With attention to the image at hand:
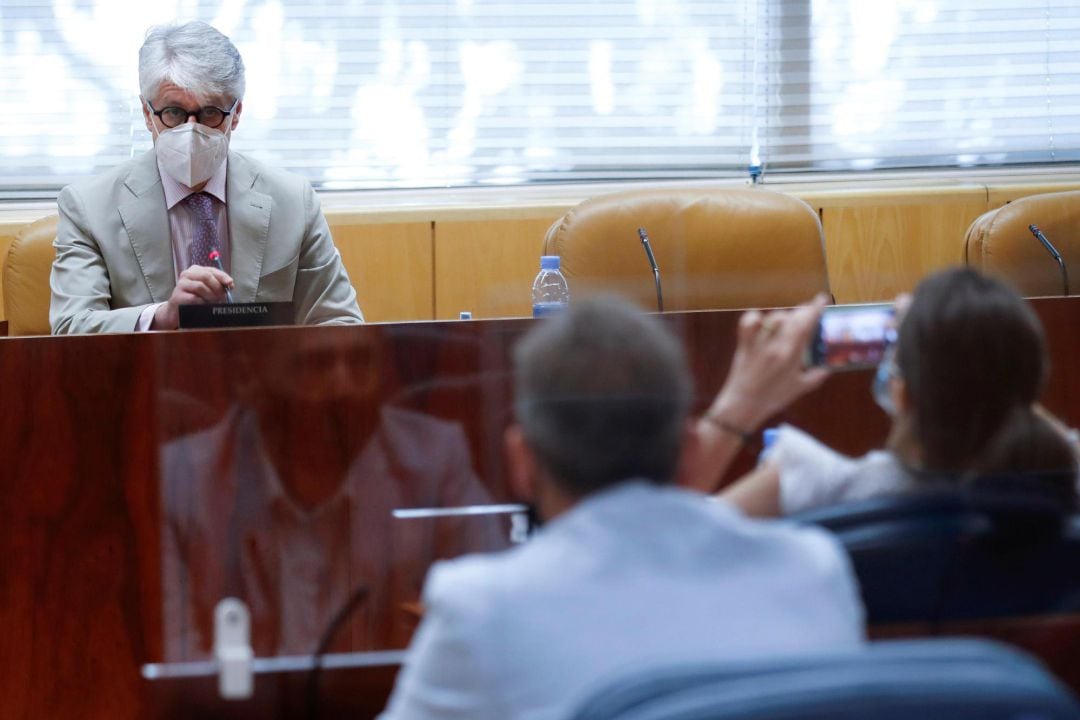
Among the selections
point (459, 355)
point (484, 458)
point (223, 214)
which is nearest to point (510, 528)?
point (484, 458)

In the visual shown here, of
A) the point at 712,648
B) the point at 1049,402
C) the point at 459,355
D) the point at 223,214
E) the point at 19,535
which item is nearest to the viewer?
the point at 712,648

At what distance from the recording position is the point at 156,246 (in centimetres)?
261

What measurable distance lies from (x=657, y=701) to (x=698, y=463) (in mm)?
329

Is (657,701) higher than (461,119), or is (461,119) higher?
(461,119)

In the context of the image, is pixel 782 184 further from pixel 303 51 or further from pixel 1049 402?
pixel 1049 402

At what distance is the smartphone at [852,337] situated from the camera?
1186 millimetres

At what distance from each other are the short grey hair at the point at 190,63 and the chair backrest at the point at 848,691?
6.91 ft

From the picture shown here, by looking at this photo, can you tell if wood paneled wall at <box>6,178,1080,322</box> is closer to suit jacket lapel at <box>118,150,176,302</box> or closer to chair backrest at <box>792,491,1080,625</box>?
suit jacket lapel at <box>118,150,176,302</box>

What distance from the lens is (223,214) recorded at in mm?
2682

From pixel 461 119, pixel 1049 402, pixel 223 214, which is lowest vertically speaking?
pixel 1049 402

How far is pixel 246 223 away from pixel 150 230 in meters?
0.19

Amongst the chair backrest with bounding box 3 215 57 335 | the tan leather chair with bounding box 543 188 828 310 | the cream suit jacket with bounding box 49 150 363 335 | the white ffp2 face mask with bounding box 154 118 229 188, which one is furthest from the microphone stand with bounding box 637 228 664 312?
the chair backrest with bounding box 3 215 57 335

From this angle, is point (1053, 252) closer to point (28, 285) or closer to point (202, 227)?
point (202, 227)

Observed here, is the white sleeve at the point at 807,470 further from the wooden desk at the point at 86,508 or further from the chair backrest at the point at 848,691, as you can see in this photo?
the wooden desk at the point at 86,508
